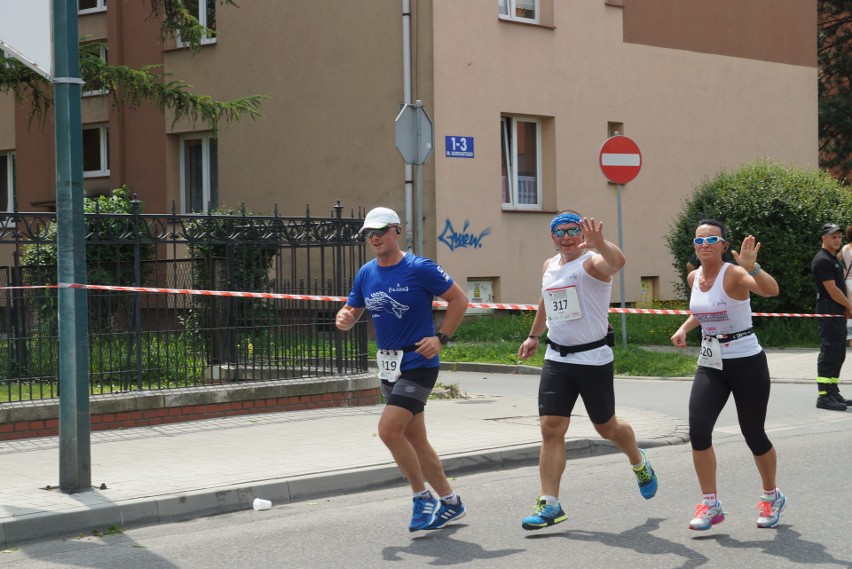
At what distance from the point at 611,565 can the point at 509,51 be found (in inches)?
654

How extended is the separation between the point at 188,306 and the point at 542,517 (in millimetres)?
5865

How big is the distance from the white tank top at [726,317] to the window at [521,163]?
49.7 feet

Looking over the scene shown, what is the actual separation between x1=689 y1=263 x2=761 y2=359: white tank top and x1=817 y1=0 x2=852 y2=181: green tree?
104 ft

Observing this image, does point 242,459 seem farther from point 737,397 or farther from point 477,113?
point 477,113

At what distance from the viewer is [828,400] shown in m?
11.8

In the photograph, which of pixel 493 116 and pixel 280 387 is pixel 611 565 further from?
pixel 493 116

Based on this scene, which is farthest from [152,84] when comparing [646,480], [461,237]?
[646,480]

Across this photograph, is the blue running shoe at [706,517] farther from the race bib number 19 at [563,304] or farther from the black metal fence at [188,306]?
the black metal fence at [188,306]

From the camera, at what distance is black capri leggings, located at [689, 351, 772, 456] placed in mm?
6680

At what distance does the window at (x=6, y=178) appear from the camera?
28.5m

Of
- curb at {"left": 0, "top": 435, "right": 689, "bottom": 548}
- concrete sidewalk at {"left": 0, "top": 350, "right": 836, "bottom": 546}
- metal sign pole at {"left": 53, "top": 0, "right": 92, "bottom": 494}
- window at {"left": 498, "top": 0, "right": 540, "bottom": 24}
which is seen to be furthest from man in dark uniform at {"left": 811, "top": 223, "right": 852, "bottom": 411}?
window at {"left": 498, "top": 0, "right": 540, "bottom": 24}

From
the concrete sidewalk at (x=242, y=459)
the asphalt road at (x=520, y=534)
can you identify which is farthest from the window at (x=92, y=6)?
the asphalt road at (x=520, y=534)

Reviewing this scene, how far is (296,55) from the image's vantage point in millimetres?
22469

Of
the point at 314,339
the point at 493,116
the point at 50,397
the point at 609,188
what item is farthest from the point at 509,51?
the point at 50,397
